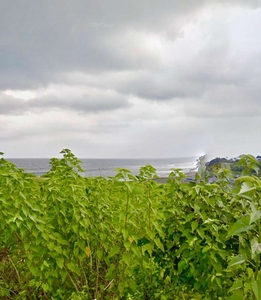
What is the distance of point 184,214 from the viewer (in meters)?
2.41

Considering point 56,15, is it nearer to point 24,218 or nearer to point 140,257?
point 24,218

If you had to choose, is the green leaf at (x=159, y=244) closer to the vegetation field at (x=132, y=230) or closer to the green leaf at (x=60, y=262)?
the vegetation field at (x=132, y=230)

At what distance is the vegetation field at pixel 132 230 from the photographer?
2283 mm

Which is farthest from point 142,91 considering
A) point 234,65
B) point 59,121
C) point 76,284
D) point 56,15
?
point 76,284

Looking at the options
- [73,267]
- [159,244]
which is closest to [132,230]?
[159,244]

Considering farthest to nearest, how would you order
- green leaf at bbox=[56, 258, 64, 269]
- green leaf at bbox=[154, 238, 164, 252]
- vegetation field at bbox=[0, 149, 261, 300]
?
green leaf at bbox=[56, 258, 64, 269] < green leaf at bbox=[154, 238, 164, 252] < vegetation field at bbox=[0, 149, 261, 300]

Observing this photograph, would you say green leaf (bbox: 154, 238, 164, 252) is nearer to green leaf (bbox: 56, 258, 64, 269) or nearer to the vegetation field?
the vegetation field

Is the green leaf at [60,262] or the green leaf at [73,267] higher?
the green leaf at [60,262]

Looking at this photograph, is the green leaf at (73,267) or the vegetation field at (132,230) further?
the green leaf at (73,267)

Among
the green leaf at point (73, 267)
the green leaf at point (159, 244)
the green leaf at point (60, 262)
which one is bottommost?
the green leaf at point (73, 267)

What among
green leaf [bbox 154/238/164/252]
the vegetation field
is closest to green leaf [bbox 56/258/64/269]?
the vegetation field

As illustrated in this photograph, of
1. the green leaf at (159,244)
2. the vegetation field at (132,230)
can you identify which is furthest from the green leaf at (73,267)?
the green leaf at (159,244)

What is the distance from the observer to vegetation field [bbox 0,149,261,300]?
2283mm

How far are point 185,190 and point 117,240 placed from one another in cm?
67
